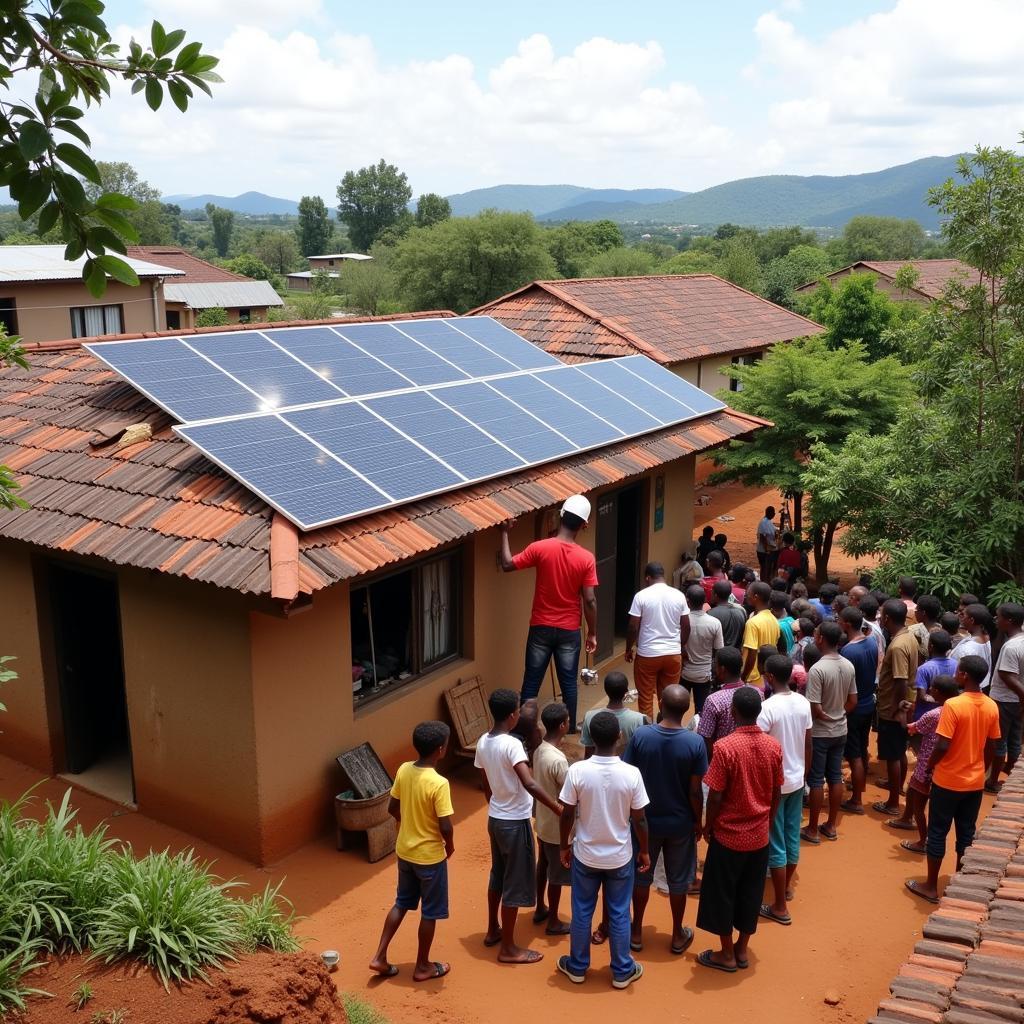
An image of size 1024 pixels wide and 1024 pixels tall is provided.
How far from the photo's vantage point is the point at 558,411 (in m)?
11.8

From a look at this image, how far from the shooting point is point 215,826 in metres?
8.07

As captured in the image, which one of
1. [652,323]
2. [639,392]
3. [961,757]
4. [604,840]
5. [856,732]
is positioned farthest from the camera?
[652,323]

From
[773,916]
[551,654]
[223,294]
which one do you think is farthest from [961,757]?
[223,294]

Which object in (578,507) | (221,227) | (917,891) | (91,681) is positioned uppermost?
(221,227)

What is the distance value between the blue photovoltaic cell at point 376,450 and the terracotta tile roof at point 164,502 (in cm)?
18

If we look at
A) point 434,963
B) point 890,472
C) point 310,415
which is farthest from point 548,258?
point 434,963

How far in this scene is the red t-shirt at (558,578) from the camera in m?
9.21

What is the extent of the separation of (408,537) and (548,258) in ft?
163

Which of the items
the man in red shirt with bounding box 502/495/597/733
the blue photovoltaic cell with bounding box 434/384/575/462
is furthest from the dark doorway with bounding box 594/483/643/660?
the man in red shirt with bounding box 502/495/597/733

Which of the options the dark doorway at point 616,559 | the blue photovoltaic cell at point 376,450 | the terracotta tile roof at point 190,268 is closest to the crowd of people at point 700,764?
the blue photovoltaic cell at point 376,450

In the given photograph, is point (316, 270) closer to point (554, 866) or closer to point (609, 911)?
point (554, 866)

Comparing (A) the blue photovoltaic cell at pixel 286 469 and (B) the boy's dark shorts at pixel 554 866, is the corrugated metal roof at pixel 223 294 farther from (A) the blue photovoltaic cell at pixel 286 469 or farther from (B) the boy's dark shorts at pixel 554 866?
(B) the boy's dark shorts at pixel 554 866

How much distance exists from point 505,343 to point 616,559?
10.9ft

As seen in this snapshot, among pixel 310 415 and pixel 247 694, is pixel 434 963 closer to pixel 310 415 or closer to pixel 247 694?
pixel 247 694
